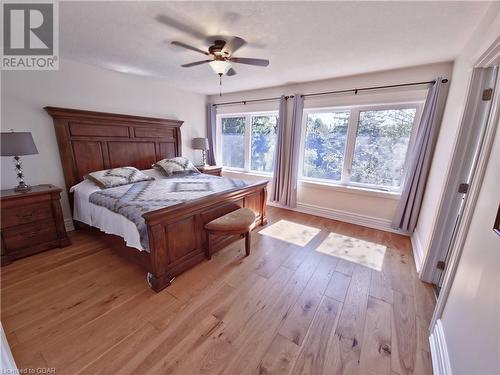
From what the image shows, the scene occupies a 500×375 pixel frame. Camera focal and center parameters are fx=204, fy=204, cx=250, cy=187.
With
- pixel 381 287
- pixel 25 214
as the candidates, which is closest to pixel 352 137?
pixel 381 287

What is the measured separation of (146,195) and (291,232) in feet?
6.48

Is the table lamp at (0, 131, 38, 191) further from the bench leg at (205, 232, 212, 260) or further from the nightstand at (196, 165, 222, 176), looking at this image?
the nightstand at (196, 165, 222, 176)

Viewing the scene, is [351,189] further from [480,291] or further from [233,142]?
[233,142]

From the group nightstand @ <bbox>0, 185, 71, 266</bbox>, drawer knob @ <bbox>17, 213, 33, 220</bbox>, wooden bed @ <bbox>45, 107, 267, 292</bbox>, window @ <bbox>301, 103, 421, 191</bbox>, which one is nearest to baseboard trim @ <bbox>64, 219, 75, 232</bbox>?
wooden bed @ <bbox>45, 107, 267, 292</bbox>

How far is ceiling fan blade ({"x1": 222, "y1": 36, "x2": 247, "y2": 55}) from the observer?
168 cm

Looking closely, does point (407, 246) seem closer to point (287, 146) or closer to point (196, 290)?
point (287, 146)

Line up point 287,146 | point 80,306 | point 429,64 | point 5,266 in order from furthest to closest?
point 287,146 < point 429,64 < point 5,266 < point 80,306

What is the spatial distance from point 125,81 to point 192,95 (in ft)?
4.39

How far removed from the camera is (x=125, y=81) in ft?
10.6

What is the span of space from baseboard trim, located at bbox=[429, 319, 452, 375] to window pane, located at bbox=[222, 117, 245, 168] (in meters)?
3.83

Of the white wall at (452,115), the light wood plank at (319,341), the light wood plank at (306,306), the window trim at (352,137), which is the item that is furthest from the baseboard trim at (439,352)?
the window trim at (352,137)

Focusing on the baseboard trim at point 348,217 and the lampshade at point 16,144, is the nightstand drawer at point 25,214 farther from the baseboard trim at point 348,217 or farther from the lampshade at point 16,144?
the baseboard trim at point 348,217

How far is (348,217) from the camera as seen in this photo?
3.36m

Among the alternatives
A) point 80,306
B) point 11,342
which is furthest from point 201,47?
point 11,342
